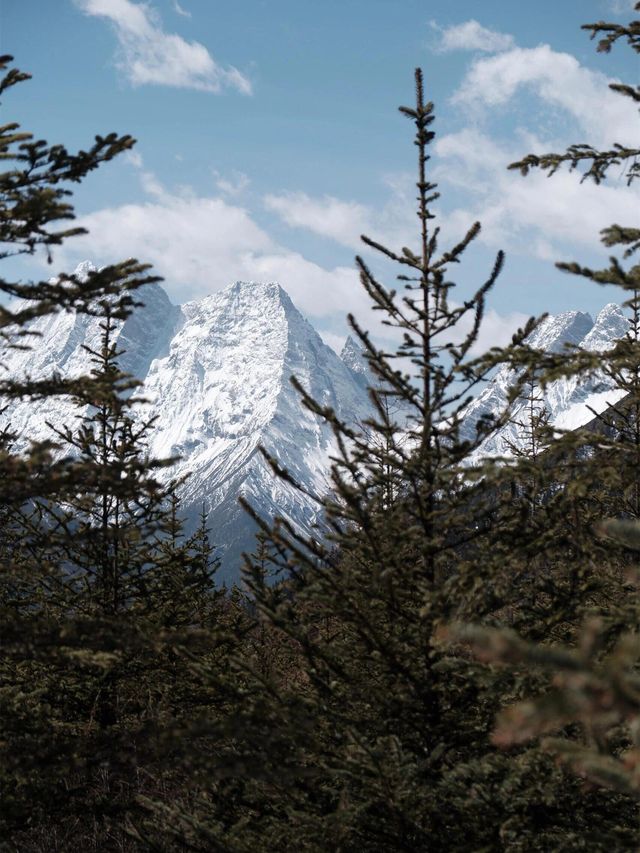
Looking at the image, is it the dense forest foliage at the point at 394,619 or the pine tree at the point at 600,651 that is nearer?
the pine tree at the point at 600,651

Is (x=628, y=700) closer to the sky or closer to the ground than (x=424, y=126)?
closer to the ground

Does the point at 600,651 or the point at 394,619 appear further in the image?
the point at 394,619

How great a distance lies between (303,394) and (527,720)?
5002 mm

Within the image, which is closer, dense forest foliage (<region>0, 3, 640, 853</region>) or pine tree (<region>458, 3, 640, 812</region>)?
pine tree (<region>458, 3, 640, 812</region>)

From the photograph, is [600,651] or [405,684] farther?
[405,684]

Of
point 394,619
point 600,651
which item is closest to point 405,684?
point 394,619

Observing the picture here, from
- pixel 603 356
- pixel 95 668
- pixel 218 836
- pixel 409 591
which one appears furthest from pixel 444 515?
pixel 95 668

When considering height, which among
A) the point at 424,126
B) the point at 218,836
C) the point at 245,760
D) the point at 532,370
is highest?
the point at 424,126

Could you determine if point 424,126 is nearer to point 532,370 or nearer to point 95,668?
point 532,370

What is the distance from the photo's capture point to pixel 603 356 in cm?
581

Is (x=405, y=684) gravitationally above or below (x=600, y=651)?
below

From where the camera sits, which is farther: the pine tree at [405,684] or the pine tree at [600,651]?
the pine tree at [405,684]

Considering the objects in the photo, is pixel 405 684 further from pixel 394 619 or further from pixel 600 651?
pixel 600 651

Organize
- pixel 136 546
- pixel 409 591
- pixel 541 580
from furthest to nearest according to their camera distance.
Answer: pixel 136 546 → pixel 409 591 → pixel 541 580
